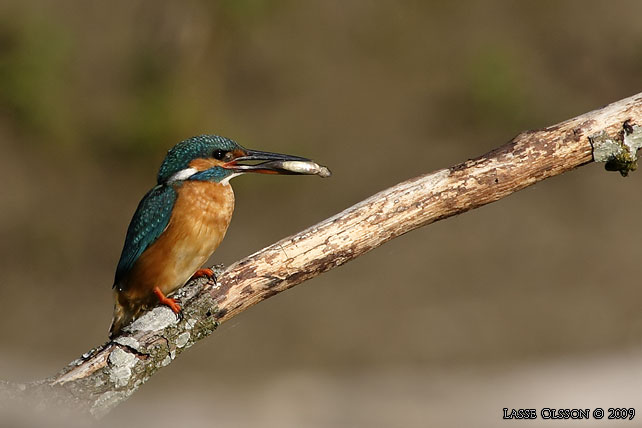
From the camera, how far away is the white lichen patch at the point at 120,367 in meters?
2.31

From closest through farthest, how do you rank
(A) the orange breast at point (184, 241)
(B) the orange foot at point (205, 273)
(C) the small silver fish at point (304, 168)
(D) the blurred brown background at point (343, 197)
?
(B) the orange foot at point (205, 273) → (C) the small silver fish at point (304, 168) → (A) the orange breast at point (184, 241) → (D) the blurred brown background at point (343, 197)

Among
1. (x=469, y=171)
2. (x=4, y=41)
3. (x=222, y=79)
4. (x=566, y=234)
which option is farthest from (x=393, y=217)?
(x=4, y=41)

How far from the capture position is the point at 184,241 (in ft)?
9.50

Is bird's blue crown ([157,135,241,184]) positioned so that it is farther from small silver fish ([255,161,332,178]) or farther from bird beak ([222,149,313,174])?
small silver fish ([255,161,332,178])

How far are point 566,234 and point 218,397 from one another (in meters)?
2.30

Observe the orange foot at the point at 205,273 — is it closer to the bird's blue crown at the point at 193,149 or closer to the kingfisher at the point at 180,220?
the kingfisher at the point at 180,220

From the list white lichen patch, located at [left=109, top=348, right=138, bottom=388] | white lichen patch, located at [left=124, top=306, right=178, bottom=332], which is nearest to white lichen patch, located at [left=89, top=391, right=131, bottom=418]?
white lichen patch, located at [left=109, top=348, right=138, bottom=388]

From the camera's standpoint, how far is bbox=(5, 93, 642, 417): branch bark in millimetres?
2432

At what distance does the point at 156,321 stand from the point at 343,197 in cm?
281

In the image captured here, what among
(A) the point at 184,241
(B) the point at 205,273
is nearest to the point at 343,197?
(A) the point at 184,241

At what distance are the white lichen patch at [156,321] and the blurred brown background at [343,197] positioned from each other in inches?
63.5

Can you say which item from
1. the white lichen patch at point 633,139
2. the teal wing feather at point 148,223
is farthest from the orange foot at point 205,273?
the white lichen patch at point 633,139

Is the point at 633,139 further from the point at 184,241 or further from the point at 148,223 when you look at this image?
the point at 148,223

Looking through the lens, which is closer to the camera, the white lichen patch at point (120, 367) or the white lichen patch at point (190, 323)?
the white lichen patch at point (120, 367)
